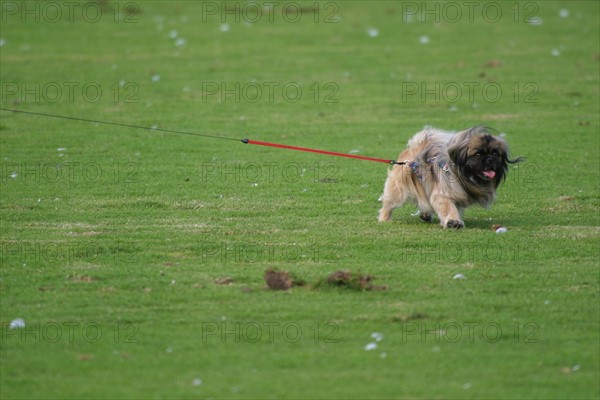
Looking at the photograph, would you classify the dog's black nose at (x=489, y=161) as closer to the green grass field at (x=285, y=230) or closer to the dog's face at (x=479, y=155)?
the dog's face at (x=479, y=155)

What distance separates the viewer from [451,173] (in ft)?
43.7

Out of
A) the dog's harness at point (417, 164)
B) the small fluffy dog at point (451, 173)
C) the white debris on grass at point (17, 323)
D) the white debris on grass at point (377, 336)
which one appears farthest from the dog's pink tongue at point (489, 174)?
the white debris on grass at point (17, 323)

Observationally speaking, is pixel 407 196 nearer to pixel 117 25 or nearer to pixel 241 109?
pixel 241 109

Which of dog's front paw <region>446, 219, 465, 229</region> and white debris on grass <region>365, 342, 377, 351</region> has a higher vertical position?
dog's front paw <region>446, 219, 465, 229</region>

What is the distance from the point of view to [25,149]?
64.2 feet

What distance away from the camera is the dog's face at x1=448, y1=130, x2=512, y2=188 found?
13.1 m

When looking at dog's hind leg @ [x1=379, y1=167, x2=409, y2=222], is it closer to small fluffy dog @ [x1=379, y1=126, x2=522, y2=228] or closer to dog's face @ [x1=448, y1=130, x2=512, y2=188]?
small fluffy dog @ [x1=379, y1=126, x2=522, y2=228]

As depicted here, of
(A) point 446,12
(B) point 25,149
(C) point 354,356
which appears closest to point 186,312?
(C) point 354,356

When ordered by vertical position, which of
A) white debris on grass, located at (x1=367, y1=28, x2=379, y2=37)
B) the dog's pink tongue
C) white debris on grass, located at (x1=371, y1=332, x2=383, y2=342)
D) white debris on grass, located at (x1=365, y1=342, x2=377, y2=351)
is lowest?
white debris on grass, located at (x1=365, y1=342, x2=377, y2=351)

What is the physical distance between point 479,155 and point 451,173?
0.47 meters

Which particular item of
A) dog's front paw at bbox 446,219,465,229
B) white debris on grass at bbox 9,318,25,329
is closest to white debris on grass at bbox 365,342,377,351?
white debris on grass at bbox 9,318,25,329

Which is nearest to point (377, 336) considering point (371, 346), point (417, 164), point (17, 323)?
point (371, 346)

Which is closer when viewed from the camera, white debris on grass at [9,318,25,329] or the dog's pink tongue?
white debris on grass at [9,318,25,329]

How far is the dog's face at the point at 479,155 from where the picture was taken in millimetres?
13062
